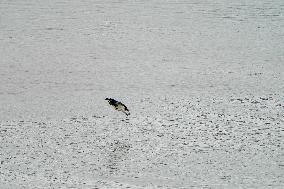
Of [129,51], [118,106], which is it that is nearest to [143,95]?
[118,106]

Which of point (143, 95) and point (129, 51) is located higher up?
point (129, 51)

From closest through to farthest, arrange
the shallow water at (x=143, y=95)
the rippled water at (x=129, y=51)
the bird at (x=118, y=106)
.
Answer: the shallow water at (x=143, y=95) < the bird at (x=118, y=106) < the rippled water at (x=129, y=51)

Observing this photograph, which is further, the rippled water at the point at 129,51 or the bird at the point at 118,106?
the rippled water at the point at 129,51

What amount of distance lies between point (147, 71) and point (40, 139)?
3.03 ft

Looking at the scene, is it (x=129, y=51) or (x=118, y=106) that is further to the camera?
(x=129, y=51)

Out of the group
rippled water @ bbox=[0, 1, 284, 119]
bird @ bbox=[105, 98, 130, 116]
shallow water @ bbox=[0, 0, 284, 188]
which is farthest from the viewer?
rippled water @ bbox=[0, 1, 284, 119]

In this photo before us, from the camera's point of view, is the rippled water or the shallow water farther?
the rippled water

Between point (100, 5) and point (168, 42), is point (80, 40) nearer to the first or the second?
point (168, 42)

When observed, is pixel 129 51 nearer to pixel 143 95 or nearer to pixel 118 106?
pixel 143 95

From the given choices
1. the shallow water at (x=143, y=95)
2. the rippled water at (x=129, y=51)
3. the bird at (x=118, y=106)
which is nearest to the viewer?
the shallow water at (x=143, y=95)

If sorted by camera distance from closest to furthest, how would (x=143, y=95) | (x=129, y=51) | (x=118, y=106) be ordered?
(x=118, y=106), (x=143, y=95), (x=129, y=51)

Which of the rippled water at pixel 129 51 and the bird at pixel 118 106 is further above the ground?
the rippled water at pixel 129 51

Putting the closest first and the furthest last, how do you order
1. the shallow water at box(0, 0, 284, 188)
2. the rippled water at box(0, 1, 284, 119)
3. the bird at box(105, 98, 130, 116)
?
the shallow water at box(0, 0, 284, 188) < the bird at box(105, 98, 130, 116) < the rippled water at box(0, 1, 284, 119)

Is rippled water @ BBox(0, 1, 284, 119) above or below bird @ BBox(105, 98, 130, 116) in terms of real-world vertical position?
above
